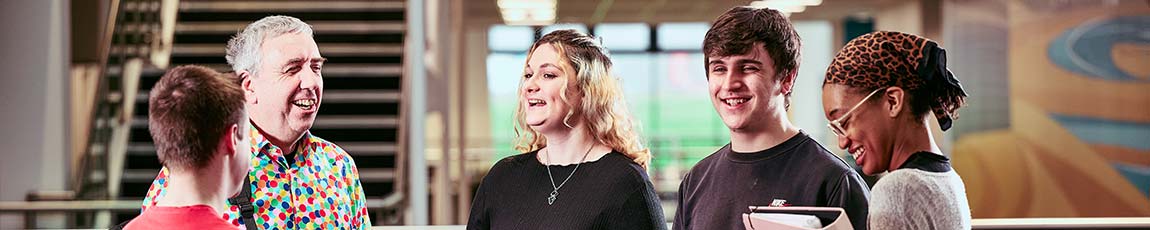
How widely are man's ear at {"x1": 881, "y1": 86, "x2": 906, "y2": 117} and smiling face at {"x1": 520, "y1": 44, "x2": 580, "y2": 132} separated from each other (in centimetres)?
84

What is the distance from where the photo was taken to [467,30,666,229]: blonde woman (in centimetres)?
232

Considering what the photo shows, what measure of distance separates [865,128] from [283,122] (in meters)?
1.08

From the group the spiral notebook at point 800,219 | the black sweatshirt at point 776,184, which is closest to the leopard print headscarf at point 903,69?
the spiral notebook at point 800,219

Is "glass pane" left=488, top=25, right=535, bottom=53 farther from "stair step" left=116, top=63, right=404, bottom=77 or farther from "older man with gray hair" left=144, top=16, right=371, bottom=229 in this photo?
"older man with gray hair" left=144, top=16, right=371, bottom=229

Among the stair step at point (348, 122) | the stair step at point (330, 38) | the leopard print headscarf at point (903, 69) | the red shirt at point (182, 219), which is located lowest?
the stair step at point (348, 122)

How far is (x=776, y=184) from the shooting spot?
6.77ft

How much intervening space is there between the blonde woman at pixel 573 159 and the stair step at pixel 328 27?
285 inches

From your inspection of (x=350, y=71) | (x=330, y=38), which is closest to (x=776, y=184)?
(x=350, y=71)

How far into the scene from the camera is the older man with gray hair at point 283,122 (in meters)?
2.10

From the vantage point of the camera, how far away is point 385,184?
29.0 ft

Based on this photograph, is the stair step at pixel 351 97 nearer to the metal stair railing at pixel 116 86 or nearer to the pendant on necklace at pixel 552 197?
the metal stair railing at pixel 116 86

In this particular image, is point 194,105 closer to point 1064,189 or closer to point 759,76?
point 759,76

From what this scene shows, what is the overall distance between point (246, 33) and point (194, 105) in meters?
0.64

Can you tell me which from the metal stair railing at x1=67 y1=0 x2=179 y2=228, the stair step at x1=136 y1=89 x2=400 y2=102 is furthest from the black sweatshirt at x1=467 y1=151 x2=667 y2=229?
the stair step at x1=136 y1=89 x2=400 y2=102
